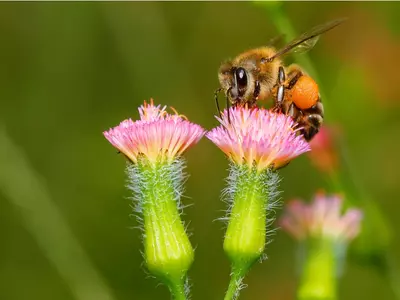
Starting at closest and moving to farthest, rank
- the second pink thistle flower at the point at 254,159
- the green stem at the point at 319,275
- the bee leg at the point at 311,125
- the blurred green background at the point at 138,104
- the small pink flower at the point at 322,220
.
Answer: the second pink thistle flower at the point at 254,159 → the green stem at the point at 319,275 → the bee leg at the point at 311,125 → the small pink flower at the point at 322,220 → the blurred green background at the point at 138,104

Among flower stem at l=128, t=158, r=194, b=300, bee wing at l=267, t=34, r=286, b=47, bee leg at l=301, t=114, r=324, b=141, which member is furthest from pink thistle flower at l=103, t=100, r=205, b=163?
bee wing at l=267, t=34, r=286, b=47

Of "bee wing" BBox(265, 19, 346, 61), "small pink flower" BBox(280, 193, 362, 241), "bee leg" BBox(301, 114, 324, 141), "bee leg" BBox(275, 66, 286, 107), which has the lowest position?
"small pink flower" BBox(280, 193, 362, 241)

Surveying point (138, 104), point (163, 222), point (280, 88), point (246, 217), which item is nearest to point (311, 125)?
point (280, 88)

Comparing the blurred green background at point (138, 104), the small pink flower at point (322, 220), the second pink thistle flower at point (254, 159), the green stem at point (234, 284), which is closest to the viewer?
the green stem at point (234, 284)

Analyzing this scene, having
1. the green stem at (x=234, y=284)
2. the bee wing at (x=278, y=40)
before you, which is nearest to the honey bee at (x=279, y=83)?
the bee wing at (x=278, y=40)

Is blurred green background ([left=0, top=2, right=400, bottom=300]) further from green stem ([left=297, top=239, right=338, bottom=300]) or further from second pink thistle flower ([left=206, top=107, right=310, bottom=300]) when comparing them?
second pink thistle flower ([left=206, top=107, right=310, bottom=300])

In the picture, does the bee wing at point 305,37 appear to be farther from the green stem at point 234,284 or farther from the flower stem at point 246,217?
the green stem at point 234,284

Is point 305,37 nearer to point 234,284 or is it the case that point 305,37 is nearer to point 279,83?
point 279,83
